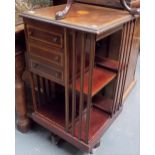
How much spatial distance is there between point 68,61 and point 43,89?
2.10ft

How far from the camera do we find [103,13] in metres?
1.10

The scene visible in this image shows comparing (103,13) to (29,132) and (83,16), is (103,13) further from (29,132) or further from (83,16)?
(29,132)

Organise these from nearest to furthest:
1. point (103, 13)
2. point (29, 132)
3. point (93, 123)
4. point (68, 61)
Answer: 1. point (68, 61)
2. point (103, 13)
3. point (93, 123)
4. point (29, 132)

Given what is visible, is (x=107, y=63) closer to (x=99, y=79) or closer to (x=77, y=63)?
(x=99, y=79)

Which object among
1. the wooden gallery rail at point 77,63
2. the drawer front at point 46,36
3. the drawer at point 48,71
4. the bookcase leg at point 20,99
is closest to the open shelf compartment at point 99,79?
the wooden gallery rail at point 77,63

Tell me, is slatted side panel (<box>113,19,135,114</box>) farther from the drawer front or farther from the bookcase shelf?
the drawer front

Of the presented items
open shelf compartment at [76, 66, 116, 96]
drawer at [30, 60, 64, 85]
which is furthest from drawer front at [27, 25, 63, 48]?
open shelf compartment at [76, 66, 116, 96]

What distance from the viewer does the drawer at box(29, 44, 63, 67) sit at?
994mm

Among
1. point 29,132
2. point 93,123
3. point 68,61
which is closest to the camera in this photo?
point 68,61

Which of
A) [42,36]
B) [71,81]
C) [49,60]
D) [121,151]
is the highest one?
[42,36]

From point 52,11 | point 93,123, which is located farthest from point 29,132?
point 52,11

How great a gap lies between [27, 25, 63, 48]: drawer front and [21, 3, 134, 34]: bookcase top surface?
0.06 metres

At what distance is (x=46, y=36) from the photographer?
3.25ft

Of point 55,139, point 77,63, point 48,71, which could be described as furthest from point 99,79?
point 55,139
